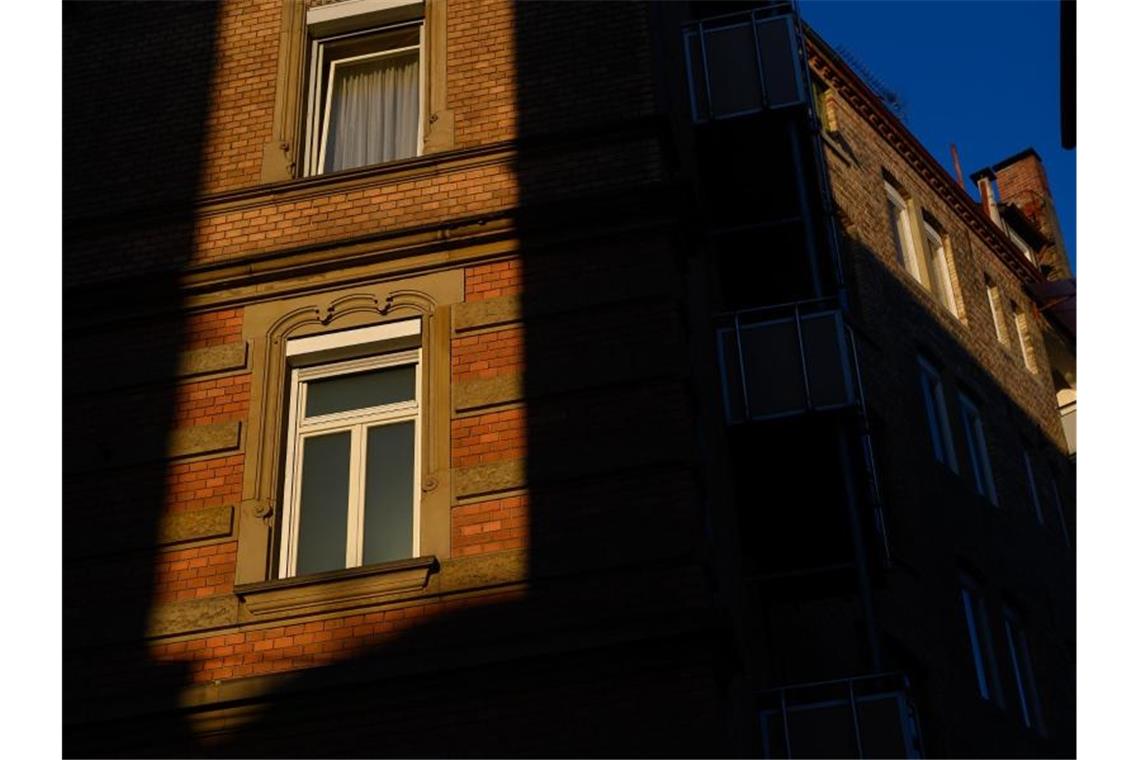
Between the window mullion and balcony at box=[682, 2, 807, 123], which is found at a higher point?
balcony at box=[682, 2, 807, 123]

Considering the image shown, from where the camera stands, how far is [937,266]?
24.0 metres

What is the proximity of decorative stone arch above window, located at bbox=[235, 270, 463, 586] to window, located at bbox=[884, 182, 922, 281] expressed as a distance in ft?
40.0

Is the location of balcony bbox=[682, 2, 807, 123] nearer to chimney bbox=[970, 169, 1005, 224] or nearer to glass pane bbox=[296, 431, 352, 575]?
glass pane bbox=[296, 431, 352, 575]

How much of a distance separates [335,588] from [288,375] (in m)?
1.96

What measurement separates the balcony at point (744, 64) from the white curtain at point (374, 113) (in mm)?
2498

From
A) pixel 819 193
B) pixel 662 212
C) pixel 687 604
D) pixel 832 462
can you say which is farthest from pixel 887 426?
pixel 687 604

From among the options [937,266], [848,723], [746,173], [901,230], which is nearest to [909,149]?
[901,230]

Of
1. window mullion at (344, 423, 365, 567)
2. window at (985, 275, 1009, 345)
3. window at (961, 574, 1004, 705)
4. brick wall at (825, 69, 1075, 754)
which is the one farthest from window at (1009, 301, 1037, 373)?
window mullion at (344, 423, 365, 567)

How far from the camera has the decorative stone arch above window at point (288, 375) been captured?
10594 millimetres

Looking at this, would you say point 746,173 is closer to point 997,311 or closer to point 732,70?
point 732,70

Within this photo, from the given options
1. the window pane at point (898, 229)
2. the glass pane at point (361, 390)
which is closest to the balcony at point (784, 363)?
the glass pane at point (361, 390)

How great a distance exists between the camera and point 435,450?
10.8 metres

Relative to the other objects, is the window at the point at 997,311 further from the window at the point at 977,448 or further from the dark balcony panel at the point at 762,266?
the dark balcony panel at the point at 762,266

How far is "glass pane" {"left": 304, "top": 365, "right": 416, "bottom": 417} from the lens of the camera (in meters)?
11.4
